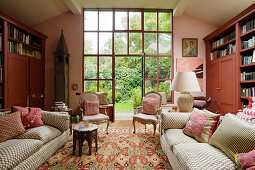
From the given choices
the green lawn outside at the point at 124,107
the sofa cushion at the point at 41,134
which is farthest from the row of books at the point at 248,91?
the sofa cushion at the point at 41,134

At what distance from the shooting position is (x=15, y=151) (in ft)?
5.08

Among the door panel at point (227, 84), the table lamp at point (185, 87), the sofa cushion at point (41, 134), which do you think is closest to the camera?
the sofa cushion at point (41, 134)

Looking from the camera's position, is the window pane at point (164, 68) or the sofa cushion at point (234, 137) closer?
the sofa cushion at point (234, 137)

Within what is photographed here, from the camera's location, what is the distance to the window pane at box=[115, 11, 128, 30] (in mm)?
4723

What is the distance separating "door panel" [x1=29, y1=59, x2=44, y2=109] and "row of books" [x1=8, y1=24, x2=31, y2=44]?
0.60m

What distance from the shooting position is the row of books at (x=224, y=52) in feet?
11.7

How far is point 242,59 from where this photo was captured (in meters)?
3.27

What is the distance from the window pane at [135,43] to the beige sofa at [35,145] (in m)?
3.18

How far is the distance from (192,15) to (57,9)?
4.49 m

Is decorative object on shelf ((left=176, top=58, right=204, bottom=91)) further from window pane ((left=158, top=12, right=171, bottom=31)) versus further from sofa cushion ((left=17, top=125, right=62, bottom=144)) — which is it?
sofa cushion ((left=17, top=125, right=62, bottom=144))

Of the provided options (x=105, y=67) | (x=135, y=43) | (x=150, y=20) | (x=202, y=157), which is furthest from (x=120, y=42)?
(x=202, y=157)

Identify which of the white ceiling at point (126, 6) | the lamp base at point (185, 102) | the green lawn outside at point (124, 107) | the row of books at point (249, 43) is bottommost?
the green lawn outside at point (124, 107)

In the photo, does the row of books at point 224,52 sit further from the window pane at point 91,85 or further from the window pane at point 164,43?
the window pane at point 91,85

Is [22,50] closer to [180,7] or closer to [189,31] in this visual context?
[180,7]
